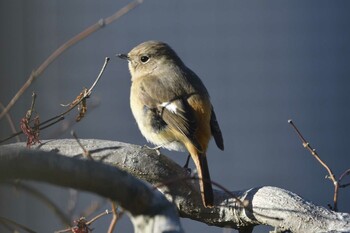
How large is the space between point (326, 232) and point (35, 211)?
17.2ft

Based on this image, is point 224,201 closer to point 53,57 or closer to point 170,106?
point 53,57

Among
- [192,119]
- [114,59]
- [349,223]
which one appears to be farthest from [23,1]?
[349,223]

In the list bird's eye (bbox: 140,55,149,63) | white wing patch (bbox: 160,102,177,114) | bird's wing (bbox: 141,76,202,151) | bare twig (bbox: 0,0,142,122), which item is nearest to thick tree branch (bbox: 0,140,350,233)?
bare twig (bbox: 0,0,142,122)

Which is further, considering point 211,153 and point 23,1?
point 23,1

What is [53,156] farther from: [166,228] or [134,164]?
[134,164]

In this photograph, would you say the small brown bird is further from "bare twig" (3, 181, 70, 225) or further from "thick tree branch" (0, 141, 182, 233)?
"bare twig" (3, 181, 70, 225)

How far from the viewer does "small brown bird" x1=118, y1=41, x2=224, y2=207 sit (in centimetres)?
431

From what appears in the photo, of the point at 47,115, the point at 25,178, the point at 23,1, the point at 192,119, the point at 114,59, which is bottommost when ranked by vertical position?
the point at 25,178

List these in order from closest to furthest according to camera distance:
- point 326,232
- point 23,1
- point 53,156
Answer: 1. point 53,156
2. point 326,232
3. point 23,1

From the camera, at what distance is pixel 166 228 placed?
1.85 metres

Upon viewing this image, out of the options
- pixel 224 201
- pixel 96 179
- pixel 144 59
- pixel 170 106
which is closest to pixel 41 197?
pixel 96 179

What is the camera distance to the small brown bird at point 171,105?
14.1 ft

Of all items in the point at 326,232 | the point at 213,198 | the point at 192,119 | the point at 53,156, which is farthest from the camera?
the point at 192,119

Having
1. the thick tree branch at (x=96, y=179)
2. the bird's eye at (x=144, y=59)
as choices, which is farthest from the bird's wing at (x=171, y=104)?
the thick tree branch at (x=96, y=179)
